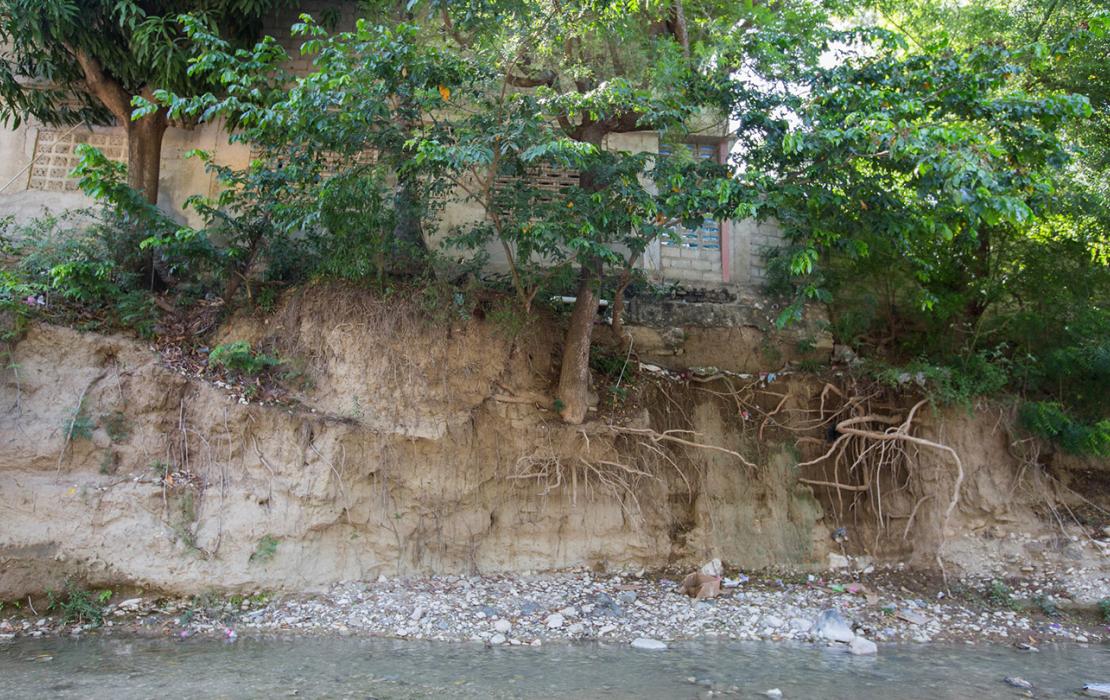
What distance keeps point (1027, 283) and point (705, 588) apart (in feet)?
17.4

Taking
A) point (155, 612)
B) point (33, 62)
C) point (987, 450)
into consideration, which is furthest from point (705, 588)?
point (33, 62)

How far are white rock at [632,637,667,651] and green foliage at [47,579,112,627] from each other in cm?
465

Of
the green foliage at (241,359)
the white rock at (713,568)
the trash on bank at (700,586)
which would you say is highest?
the green foliage at (241,359)

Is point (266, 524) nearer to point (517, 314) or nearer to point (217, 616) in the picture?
point (217, 616)

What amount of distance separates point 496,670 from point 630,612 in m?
1.87

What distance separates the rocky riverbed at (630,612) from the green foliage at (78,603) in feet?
0.19

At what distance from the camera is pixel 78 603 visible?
6773 mm

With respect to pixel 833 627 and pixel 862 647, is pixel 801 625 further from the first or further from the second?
pixel 862 647

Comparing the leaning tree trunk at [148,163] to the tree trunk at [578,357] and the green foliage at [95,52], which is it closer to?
the green foliage at [95,52]

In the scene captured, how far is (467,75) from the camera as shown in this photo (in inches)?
276

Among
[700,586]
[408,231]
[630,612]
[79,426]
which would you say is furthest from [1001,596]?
[79,426]

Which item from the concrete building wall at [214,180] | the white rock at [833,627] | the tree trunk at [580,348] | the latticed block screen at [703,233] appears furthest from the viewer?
the latticed block screen at [703,233]

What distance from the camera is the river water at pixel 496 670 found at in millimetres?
5465

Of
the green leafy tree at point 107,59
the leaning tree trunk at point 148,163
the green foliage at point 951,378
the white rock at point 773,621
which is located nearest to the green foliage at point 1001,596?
the green foliage at point 951,378
